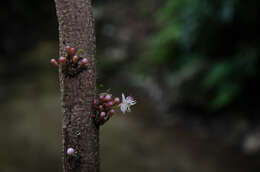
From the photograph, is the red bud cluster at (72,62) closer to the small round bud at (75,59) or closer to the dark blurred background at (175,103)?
the small round bud at (75,59)

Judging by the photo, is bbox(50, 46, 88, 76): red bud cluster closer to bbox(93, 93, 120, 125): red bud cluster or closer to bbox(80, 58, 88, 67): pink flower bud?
bbox(80, 58, 88, 67): pink flower bud

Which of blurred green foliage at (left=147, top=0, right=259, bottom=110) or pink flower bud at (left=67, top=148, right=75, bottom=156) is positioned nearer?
pink flower bud at (left=67, top=148, right=75, bottom=156)

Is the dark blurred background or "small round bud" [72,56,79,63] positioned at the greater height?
the dark blurred background

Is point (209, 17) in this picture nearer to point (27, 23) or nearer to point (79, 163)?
point (79, 163)

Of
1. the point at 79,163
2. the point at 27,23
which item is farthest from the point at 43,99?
the point at 79,163

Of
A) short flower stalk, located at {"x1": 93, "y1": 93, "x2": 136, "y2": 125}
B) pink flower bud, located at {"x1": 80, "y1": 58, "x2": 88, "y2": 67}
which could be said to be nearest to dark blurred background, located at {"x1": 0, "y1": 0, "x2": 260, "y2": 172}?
short flower stalk, located at {"x1": 93, "y1": 93, "x2": 136, "y2": 125}

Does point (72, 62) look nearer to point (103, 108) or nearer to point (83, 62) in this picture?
point (83, 62)
